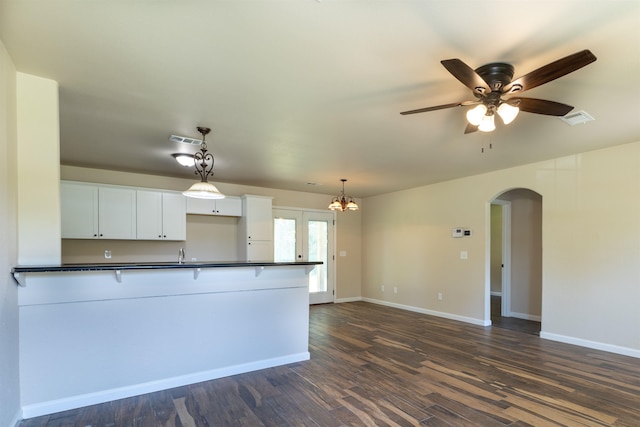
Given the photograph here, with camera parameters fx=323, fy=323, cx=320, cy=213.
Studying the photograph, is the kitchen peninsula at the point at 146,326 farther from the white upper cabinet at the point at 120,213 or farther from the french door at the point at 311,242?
the french door at the point at 311,242

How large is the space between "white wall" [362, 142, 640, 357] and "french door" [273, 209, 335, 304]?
200 centimetres

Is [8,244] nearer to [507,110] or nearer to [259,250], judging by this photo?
[507,110]

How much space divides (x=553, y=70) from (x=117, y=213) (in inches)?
215

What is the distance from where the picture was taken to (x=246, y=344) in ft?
11.3

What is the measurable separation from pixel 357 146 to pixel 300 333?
2.33 m

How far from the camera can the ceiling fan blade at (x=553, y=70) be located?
1.68 m

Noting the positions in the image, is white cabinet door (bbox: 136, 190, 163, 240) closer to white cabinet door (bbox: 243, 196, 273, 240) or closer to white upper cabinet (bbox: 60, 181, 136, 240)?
white upper cabinet (bbox: 60, 181, 136, 240)

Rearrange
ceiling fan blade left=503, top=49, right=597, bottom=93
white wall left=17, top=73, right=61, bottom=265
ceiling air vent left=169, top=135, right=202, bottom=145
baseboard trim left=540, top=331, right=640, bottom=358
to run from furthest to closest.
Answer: baseboard trim left=540, top=331, right=640, bottom=358 < ceiling air vent left=169, top=135, right=202, bottom=145 < white wall left=17, top=73, right=61, bottom=265 < ceiling fan blade left=503, top=49, right=597, bottom=93

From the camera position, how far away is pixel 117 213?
4926mm

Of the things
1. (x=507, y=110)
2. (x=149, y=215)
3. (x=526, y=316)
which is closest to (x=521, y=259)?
(x=526, y=316)

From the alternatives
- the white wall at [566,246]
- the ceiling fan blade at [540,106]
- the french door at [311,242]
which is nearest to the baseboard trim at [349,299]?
the french door at [311,242]

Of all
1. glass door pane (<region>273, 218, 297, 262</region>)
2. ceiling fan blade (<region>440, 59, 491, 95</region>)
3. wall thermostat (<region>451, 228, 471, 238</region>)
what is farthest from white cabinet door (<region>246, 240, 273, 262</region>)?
ceiling fan blade (<region>440, 59, 491, 95</region>)

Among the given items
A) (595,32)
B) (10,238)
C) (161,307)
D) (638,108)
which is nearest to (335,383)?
(161,307)

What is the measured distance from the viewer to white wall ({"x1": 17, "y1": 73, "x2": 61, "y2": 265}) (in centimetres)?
236
